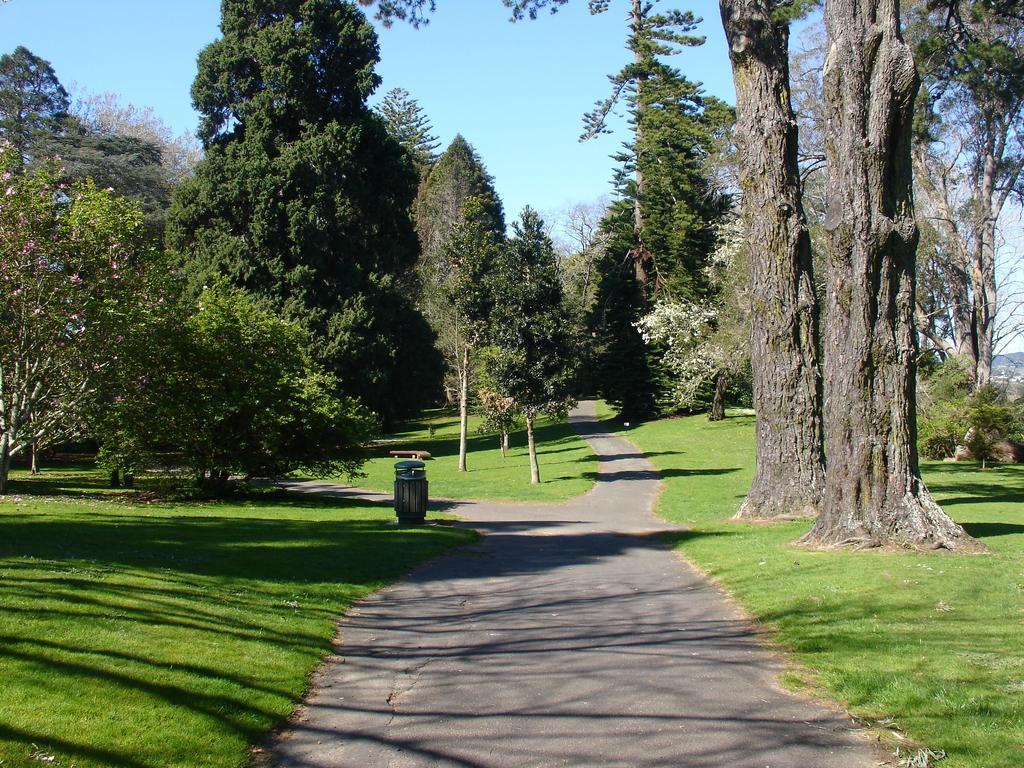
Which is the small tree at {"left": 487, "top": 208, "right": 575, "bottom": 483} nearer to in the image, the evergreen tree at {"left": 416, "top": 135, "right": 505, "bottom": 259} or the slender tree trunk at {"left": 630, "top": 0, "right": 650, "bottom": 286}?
the slender tree trunk at {"left": 630, "top": 0, "right": 650, "bottom": 286}

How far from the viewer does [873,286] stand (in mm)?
12133

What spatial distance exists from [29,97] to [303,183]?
19815mm

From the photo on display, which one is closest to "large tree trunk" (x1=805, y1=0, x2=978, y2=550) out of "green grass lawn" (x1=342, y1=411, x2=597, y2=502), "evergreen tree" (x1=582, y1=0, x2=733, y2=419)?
"green grass lawn" (x1=342, y1=411, x2=597, y2=502)

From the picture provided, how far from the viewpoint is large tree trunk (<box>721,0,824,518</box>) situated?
16.1 meters

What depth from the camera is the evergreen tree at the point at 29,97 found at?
42219mm

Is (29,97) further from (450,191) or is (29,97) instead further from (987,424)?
(987,424)

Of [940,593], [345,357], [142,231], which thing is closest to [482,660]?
[940,593]

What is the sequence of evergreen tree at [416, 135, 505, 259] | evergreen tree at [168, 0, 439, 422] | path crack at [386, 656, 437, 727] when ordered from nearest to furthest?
path crack at [386, 656, 437, 727]
evergreen tree at [168, 0, 439, 422]
evergreen tree at [416, 135, 505, 259]

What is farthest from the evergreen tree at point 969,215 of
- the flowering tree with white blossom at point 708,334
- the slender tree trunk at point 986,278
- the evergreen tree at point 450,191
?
the evergreen tree at point 450,191

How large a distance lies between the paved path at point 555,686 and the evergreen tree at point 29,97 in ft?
132

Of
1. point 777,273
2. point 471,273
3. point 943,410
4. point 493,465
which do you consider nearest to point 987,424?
point 943,410

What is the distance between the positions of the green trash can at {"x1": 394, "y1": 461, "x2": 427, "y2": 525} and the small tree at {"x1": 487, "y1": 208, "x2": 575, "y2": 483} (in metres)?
10.3

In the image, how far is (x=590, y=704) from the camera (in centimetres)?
563

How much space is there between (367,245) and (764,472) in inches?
1008
